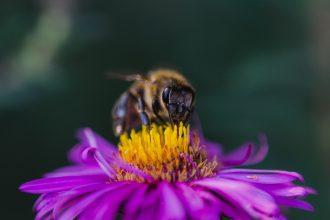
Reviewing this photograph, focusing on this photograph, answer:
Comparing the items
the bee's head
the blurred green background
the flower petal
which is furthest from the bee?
the flower petal

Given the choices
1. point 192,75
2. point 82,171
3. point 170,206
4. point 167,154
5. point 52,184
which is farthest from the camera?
point 192,75

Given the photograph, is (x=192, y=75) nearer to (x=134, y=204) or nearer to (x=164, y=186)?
(x=164, y=186)

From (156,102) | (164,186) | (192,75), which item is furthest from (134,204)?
(192,75)

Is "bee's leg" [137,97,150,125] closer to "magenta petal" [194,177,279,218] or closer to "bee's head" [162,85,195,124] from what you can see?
"bee's head" [162,85,195,124]

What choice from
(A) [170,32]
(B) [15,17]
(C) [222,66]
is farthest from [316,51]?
(A) [170,32]

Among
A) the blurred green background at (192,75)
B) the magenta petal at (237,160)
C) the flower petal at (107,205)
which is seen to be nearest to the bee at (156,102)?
the magenta petal at (237,160)

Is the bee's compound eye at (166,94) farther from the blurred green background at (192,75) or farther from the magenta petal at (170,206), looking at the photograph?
the blurred green background at (192,75)

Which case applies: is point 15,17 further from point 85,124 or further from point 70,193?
point 70,193
